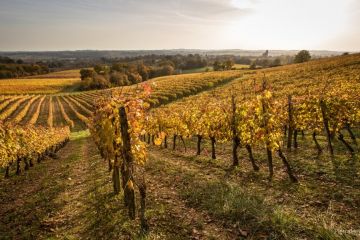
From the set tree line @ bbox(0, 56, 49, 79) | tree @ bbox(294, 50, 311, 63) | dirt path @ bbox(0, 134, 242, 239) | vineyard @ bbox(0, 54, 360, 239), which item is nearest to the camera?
vineyard @ bbox(0, 54, 360, 239)

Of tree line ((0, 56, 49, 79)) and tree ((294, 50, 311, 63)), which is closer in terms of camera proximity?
tree ((294, 50, 311, 63))

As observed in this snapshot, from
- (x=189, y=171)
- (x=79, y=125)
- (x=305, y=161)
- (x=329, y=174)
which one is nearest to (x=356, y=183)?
(x=329, y=174)

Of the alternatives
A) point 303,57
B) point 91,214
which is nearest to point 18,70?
point 303,57

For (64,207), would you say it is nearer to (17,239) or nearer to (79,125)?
(17,239)

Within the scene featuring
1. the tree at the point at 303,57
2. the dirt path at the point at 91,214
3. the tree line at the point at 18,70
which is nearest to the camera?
the dirt path at the point at 91,214

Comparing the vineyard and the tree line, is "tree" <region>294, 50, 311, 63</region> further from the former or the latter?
the tree line

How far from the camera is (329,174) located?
45.1 feet

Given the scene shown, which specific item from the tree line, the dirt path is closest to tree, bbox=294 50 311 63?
the dirt path

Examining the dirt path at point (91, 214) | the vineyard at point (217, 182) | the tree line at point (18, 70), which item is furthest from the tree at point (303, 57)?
the tree line at point (18, 70)

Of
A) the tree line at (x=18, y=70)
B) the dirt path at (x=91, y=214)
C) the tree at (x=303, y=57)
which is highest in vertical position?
the tree at (x=303, y=57)

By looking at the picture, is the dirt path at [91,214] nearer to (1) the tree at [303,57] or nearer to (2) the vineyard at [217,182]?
Answer: (2) the vineyard at [217,182]

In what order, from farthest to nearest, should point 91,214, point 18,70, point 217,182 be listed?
point 18,70, point 217,182, point 91,214

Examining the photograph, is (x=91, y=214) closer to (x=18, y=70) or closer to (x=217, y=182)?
(x=217, y=182)

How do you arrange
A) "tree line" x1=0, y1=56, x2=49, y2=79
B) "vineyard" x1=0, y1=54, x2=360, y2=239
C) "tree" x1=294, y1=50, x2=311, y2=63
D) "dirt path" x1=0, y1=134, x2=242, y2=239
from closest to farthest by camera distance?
"vineyard" x1=0, y1=54, x2=360, y2=239, "dirt path" x1=0, y1=134, x2=242, y2=239, "tree" x1=294, y1=50, x2=311, y2=63, "tree line" x1=0, y1=56, x2=49, y2=79
